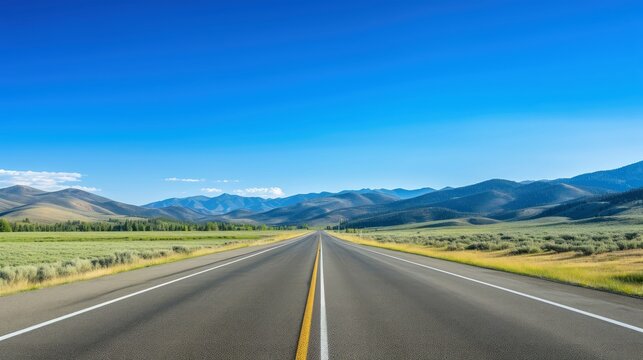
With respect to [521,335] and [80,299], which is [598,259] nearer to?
[521,335]

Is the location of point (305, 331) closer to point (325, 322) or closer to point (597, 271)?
point (325, 322)

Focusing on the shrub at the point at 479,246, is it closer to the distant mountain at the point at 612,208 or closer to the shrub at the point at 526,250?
the shrub at the point at 526,250

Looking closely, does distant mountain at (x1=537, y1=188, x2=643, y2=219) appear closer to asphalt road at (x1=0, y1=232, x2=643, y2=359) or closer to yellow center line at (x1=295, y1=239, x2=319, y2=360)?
asphalt road at (x1=0, y1=232, x2=643, y2=359)

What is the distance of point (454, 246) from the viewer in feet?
151

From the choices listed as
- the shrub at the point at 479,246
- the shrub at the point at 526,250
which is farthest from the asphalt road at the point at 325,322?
the shrub at the point at 479,246

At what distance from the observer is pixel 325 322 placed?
30.1ft

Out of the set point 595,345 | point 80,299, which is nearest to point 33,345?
point 80,299

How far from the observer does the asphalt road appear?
6.93 metres

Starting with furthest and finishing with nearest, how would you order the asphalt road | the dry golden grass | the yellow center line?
the dry golden grass
the asphalt road
the yellow center line

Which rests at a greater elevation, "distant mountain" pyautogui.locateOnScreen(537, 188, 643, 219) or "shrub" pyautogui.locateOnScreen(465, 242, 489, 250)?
"distant mountain" pyautogui.locateOnScreen(537, 188, 643, 219)

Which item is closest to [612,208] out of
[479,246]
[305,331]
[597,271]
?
[479,246]

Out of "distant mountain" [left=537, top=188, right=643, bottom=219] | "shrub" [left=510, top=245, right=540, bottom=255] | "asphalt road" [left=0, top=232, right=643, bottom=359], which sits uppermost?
"distant mountain" [left=537, top=188, right=643, bottom=219]

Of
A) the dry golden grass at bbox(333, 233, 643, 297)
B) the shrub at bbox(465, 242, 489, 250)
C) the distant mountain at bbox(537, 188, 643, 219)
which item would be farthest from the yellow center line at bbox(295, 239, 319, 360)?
the distant mountain at bbox(537, 188, 643, 219)

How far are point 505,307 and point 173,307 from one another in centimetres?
767
